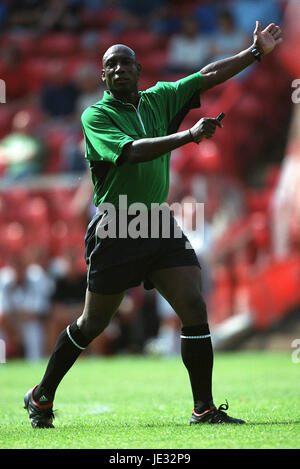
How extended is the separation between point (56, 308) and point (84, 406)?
590cm

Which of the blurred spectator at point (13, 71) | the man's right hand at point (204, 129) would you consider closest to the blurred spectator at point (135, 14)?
the blurred spectator at point (13, 71)

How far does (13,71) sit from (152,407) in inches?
512

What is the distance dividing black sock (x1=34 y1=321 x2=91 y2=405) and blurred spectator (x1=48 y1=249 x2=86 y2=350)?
6.79 meters

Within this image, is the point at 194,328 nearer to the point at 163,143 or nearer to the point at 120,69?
the point at 163,143

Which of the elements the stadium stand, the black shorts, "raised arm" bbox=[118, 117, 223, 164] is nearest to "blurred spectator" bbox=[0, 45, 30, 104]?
the stadium stand

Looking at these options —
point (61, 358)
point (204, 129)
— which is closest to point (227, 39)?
point (61, 358)

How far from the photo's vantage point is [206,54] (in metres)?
13.8

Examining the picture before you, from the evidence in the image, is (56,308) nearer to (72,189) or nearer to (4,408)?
(72,189)

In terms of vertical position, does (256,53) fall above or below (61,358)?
above

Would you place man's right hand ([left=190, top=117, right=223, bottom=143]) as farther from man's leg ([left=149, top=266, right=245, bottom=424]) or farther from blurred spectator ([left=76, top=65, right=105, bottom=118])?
blurred spectator ([left=76, top=65, right=105, bottom=118])

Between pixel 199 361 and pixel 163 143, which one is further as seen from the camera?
pixel 199 361

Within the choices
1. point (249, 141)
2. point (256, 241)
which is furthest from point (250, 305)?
point (249, 141)

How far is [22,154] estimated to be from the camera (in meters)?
14.7

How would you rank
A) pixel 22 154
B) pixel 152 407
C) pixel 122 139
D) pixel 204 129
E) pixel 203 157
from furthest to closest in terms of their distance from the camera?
1. pixel 22 154
2. pixel 203 157
3. pixel 152 407
4. pixel 122 139
5. pixel 204 129
